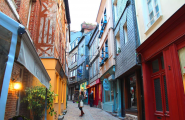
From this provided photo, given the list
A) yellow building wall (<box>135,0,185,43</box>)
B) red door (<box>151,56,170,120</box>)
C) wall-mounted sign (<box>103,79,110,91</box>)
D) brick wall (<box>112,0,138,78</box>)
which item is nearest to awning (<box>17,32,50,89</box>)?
yellow building wall (<box>135,0,185,43</box>)

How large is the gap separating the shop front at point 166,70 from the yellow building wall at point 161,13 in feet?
1.07

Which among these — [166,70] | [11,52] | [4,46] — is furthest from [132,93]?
[11,52]

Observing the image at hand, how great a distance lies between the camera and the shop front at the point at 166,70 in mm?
4266

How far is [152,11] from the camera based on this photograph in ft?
20.0

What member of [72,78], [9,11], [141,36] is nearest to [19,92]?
[9,11]

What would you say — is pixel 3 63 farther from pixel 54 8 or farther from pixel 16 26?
pixel 54 8

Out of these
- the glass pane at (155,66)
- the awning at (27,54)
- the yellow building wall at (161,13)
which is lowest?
the awning at (27,54)

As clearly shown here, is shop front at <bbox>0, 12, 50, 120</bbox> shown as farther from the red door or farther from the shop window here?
the shop window

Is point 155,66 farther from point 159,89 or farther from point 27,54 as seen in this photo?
point 27,54

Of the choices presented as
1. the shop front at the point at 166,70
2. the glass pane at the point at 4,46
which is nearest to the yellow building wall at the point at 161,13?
the shop front at the point at 166,70

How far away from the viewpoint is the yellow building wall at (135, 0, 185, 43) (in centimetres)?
454

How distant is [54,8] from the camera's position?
30.1 feet

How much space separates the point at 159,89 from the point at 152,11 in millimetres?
2907

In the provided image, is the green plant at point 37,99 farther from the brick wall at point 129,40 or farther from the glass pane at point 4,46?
the glass pane at point 4,46
